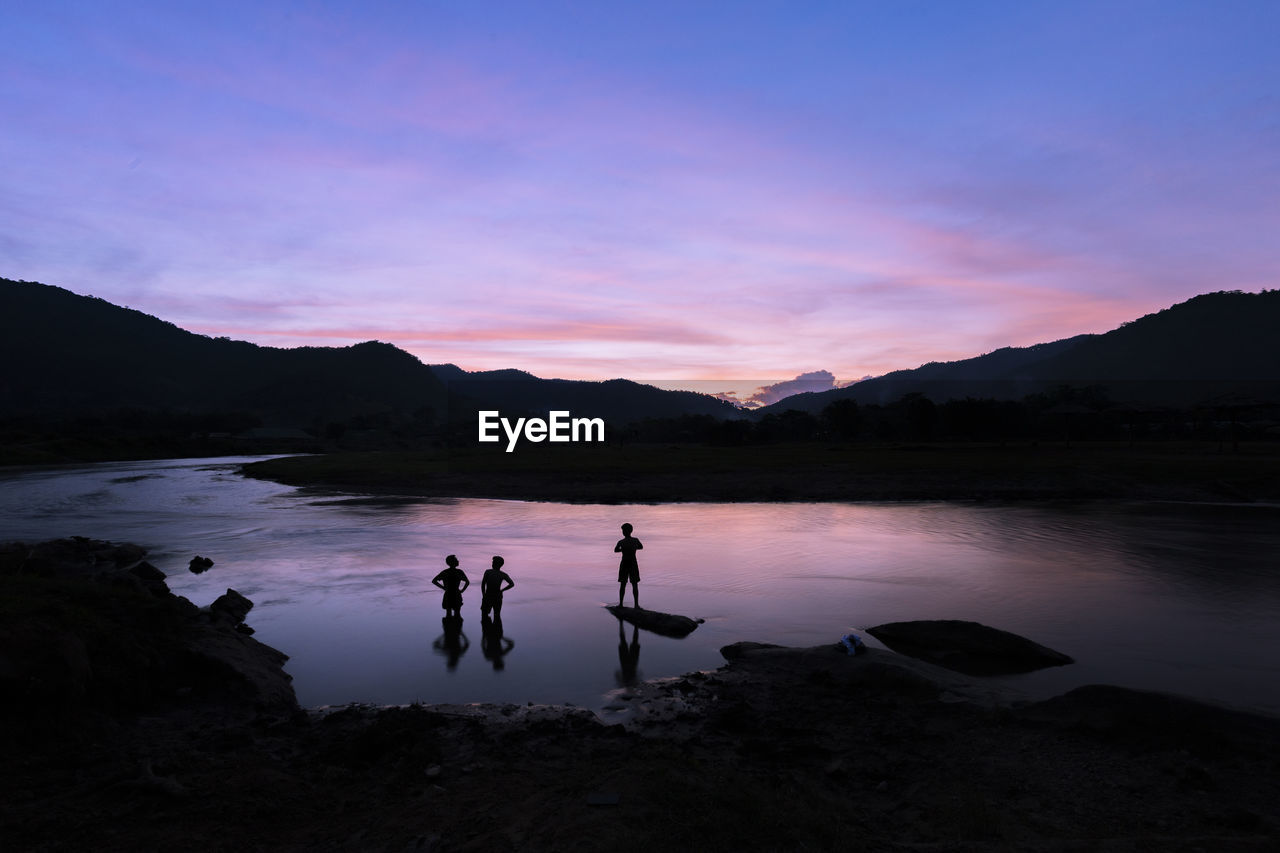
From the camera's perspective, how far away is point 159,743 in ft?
26.2

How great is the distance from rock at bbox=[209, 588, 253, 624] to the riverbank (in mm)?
25764

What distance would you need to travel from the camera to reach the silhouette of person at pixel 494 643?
40.6ft

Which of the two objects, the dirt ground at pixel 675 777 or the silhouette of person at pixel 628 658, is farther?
the silhouette of person at pixel 628 658

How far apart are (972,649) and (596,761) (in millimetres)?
7619

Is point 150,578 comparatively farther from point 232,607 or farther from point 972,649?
point 972,649

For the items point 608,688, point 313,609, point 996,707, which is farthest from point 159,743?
point 996,707

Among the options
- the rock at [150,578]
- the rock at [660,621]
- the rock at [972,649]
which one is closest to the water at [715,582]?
the rock at [660,621]

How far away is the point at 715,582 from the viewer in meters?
18.8

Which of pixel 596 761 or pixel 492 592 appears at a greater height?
pixel 492 592

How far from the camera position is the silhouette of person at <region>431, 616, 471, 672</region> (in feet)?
40.7

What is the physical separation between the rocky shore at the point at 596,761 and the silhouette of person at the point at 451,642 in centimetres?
283

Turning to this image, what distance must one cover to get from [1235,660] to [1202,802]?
772 centimetres

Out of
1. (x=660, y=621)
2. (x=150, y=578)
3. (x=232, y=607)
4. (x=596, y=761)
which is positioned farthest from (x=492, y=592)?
(x=150, y=578)

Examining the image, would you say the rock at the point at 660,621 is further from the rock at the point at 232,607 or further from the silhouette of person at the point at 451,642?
the rock at the point at 232,607
